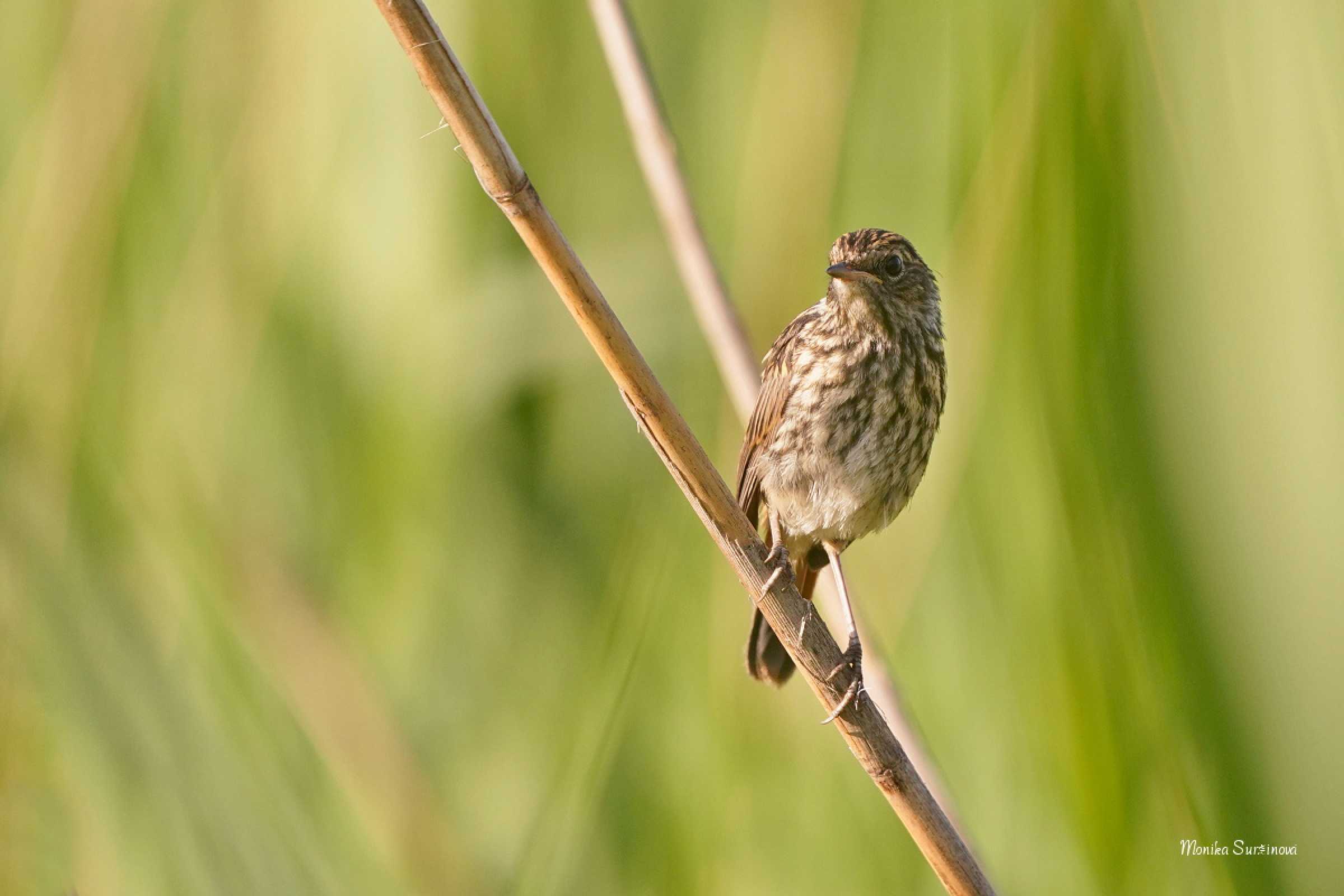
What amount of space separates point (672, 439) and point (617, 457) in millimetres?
729

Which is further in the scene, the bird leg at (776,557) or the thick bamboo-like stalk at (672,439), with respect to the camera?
the bird leg at (776,557)

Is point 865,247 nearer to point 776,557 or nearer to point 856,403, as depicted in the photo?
point 856,403

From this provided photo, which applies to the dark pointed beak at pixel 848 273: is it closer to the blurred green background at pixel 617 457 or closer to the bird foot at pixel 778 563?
A: the blurred green background at pixel 617 457

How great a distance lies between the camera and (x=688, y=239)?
1.90 metres

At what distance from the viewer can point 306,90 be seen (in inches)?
83.7

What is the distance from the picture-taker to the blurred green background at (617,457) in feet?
5.15

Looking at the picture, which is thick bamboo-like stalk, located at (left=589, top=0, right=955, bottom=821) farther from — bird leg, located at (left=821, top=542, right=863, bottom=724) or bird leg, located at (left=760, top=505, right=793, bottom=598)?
bird leg, located at (left=760, top=505, right=793, bottom=598)

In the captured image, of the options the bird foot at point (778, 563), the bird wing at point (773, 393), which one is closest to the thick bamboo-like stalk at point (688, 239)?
the bird foot at point (778, 563)

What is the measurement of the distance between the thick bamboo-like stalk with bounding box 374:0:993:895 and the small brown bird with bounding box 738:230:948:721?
783 mm

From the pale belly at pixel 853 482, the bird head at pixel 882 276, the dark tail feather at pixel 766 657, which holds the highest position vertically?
the bird head at pixel 882 276

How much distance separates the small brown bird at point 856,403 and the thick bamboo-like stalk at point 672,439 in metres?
0.78

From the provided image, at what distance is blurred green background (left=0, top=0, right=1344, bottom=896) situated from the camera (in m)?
1.57

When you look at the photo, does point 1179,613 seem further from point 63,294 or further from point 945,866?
point 63,294

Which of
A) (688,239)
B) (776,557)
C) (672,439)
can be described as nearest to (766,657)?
(776,557)
